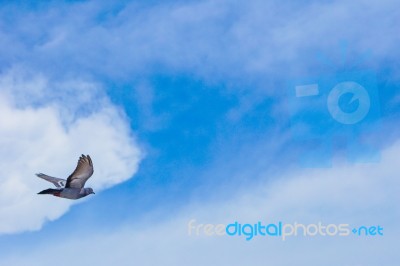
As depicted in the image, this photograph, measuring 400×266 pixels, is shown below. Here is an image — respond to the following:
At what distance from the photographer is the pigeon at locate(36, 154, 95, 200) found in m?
16.3

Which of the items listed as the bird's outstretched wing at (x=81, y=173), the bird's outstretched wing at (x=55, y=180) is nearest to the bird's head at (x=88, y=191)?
the bird's outstretched wing at (x=81, y=173)

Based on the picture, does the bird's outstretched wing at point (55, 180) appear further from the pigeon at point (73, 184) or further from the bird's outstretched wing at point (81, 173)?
the bird's outstretched wing at point (81, 173)

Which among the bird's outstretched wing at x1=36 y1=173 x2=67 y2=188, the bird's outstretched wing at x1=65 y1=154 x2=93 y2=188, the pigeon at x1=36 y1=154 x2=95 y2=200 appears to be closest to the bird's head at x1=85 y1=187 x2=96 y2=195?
the pigeon at x1=36 y1=154 x2=95 y2=200

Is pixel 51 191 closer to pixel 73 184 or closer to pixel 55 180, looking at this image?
pixel 55 180

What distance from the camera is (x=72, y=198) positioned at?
17562 millimetres

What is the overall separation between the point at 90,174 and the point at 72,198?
150 centimetres

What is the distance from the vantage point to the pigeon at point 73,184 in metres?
16.3

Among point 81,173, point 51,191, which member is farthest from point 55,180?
point 81,173

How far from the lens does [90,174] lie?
16391 mm

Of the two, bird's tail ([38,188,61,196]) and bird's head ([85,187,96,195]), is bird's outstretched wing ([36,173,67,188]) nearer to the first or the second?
bird's tail ([38,188,61,196])

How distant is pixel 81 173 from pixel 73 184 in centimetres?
74

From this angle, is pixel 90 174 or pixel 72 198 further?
pixel 72 198

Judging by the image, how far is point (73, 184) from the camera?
1703cm

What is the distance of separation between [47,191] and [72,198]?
0.65 metres
